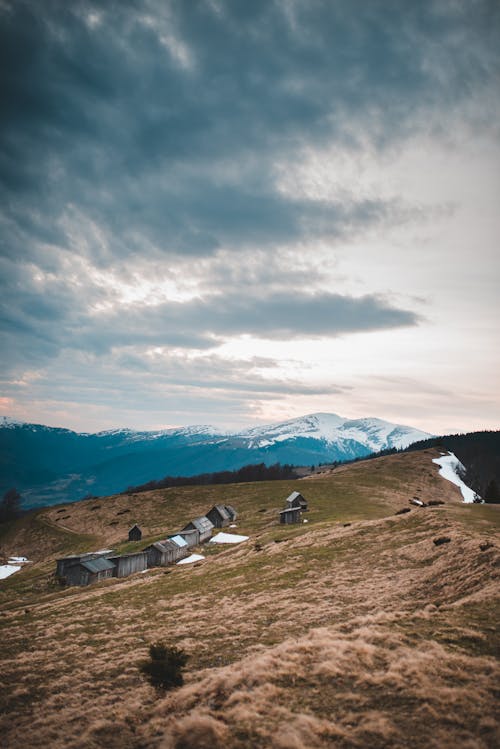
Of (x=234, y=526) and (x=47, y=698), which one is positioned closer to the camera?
(x=47, y=698)

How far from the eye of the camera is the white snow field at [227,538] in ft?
204

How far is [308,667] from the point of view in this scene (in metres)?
15.3

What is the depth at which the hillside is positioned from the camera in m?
11.8

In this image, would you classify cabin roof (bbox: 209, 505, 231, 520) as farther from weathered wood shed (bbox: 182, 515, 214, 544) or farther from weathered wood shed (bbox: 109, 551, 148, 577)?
weathered wood shed (bbox: 109, 551, 148, 577)

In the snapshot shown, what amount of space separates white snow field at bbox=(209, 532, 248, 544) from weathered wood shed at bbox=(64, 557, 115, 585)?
17.2m

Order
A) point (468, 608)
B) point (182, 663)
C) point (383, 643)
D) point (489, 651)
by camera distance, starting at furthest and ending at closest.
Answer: point (468, 608) < point (182, 663) < point (383, 643) < point (489, 651)

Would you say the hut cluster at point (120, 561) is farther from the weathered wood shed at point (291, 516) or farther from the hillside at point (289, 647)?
the weathered wood shed at point (291, 516)

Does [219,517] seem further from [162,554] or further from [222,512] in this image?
[162,554]

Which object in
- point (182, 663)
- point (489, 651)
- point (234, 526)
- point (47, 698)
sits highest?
point (489, 651)

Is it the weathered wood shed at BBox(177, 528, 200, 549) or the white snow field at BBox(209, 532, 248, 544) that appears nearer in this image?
the white snow field at BBox(209, 532, 248, 544)

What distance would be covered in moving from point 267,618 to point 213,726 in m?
13.3

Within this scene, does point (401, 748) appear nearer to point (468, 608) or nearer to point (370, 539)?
point (468, 608)

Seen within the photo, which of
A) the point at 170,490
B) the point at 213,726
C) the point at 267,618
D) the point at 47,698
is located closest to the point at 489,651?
the point at 213,726

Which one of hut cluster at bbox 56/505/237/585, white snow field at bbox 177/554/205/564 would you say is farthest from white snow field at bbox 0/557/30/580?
white snow field at bbox 177/554/205/564
